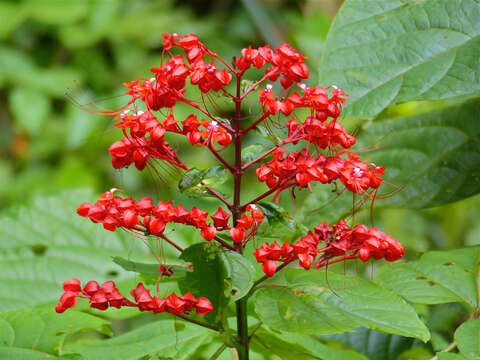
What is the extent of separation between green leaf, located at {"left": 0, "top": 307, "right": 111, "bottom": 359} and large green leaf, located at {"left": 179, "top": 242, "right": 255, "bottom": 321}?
0.88 ft

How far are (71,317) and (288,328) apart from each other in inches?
18.7

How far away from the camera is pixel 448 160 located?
55.4 inches

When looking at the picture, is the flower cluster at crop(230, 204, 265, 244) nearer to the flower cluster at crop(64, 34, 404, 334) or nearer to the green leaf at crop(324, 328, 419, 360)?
the flower cluster at crop(64, 34, 404, 334)

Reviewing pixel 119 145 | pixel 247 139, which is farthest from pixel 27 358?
pixel 247 139

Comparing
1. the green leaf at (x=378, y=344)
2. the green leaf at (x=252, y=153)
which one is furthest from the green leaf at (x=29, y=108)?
the green leaf at (x=252, y=153)

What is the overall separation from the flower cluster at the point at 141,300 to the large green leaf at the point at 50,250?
50cm

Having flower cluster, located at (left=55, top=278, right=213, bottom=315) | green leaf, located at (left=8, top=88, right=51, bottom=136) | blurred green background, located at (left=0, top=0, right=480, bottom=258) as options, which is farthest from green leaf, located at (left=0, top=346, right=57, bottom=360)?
green leaf, located at (left=8, top=88, right=51, bottom=136)

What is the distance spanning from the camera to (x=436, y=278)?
115cm

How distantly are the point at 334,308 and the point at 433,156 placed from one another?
2.20ft

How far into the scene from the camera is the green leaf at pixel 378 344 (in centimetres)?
135

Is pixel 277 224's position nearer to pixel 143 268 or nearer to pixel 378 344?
pixel 143 268

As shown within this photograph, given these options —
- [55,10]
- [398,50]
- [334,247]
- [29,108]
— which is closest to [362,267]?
[398,50]

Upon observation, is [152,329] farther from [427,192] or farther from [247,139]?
[247,139]

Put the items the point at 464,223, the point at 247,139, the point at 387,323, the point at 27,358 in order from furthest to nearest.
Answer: the point at 247,139, the point at 464,223, the point at 27,358, the point at 387,323
